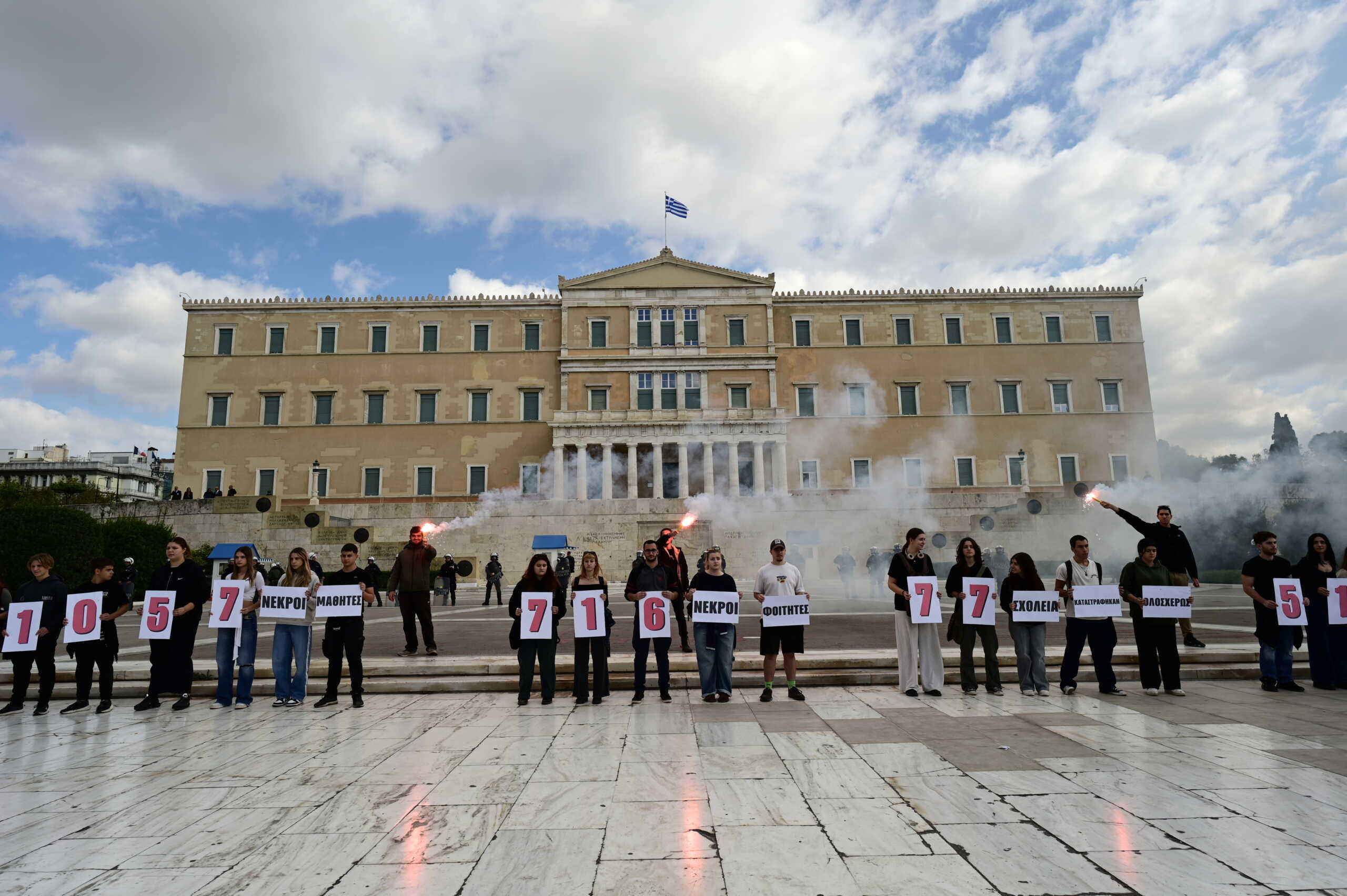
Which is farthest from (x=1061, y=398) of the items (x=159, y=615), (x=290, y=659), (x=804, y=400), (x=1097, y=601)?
(x=159, y=615)

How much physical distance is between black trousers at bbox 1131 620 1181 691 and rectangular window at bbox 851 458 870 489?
36.8m

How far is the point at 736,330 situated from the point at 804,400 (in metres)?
5.91

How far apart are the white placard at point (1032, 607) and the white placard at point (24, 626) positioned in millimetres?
10532

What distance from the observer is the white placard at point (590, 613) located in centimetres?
820

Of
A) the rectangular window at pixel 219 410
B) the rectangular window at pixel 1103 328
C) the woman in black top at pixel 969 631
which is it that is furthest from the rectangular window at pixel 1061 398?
the rectangular window at pixel 219 410

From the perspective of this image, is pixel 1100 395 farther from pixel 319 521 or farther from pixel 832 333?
pixel 319 521

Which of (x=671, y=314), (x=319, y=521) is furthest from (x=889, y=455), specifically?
(x=319, y=521)

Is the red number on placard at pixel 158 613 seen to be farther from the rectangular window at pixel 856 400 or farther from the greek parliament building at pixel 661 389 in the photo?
the rectangular window at pixel 856 400

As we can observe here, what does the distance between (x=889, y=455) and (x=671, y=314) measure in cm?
1558

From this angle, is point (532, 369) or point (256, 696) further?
point (532, 369)

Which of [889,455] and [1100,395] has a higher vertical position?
[1100,395]

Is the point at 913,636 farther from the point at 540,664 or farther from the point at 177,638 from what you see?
the point at 177,638

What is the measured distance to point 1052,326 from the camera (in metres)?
47.8

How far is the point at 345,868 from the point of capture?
3.83 metres
